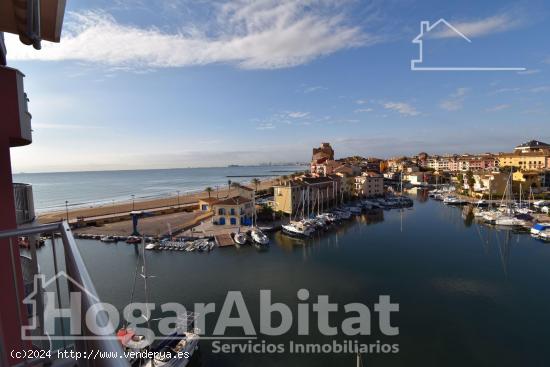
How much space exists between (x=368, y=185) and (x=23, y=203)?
4835cm

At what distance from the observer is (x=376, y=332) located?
1147 cm

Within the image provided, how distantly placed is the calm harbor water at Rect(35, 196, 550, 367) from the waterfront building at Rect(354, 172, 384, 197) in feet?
67.3

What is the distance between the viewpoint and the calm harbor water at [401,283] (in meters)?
10.3

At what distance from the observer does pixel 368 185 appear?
48125 mm

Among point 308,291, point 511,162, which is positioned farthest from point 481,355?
point 511,162

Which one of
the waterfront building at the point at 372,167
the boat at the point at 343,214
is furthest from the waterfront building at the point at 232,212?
the waterfront building at the point at 372,167

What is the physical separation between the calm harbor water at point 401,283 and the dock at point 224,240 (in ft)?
3.17

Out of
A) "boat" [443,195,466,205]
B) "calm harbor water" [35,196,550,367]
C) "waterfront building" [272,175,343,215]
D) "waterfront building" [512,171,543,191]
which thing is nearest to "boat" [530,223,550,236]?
"calm harbor water" [35,196,550,367]

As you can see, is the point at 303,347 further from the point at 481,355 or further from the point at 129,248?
the point at 129,248

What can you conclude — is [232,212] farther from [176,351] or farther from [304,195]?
[176,351]

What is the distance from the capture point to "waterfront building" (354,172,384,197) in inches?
1880

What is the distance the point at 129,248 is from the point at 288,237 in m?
12.5

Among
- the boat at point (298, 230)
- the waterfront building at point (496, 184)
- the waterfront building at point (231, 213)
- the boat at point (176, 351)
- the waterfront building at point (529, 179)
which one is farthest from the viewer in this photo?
the waterfront building at point (529, 179)

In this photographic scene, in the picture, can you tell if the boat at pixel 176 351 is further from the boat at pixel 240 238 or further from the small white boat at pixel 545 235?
the small white boat at pixel 545 235
